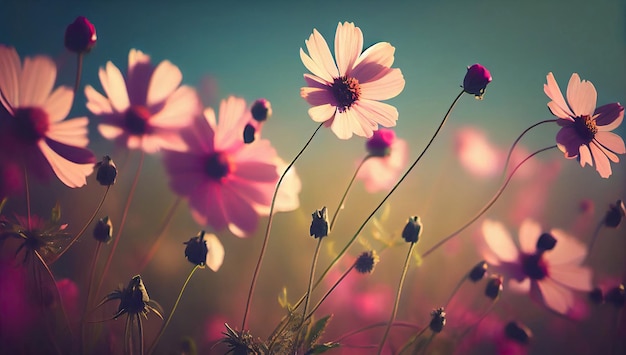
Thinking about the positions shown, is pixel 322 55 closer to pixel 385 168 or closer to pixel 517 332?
pixel 385 168

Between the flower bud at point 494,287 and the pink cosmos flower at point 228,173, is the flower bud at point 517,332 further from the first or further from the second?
the pink cosmos flower at point 228,173

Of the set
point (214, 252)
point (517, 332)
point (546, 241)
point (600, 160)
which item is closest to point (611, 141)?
point (600, 160)

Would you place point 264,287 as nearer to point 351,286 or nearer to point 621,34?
point 351,286

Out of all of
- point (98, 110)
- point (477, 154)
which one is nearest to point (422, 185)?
point (477, 154)

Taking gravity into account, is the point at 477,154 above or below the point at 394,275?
above

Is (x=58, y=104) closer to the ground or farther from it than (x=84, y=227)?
farther from it
